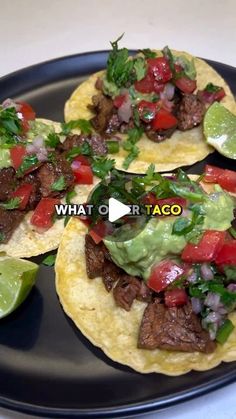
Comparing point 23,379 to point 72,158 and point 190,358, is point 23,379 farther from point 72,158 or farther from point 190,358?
point 72,158

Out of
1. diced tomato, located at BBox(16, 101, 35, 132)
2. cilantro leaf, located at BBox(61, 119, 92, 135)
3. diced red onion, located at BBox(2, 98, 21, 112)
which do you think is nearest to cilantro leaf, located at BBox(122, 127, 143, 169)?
cilantro leaf, located at BBox(61, 119, 92, 135)

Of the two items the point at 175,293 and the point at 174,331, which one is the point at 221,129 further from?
the point at 174,331

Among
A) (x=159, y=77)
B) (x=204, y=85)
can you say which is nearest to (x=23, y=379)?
(x=159, y=77)

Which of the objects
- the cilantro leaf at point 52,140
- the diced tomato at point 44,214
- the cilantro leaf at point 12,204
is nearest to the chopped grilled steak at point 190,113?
the cilantro leaf at point 52,140

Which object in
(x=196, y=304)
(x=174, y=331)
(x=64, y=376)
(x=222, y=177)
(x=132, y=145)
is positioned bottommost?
(x=64, y=376)

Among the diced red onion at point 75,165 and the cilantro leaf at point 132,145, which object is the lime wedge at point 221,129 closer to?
the cilantro leaf at point 132,145

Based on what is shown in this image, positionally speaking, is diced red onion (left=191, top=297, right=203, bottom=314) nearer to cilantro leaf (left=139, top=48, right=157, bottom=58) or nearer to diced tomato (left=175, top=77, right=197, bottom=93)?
diced tomato (left=175, top=77, right=197, bottom=93)

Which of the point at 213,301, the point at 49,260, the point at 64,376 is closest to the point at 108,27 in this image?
the point at 49,260
